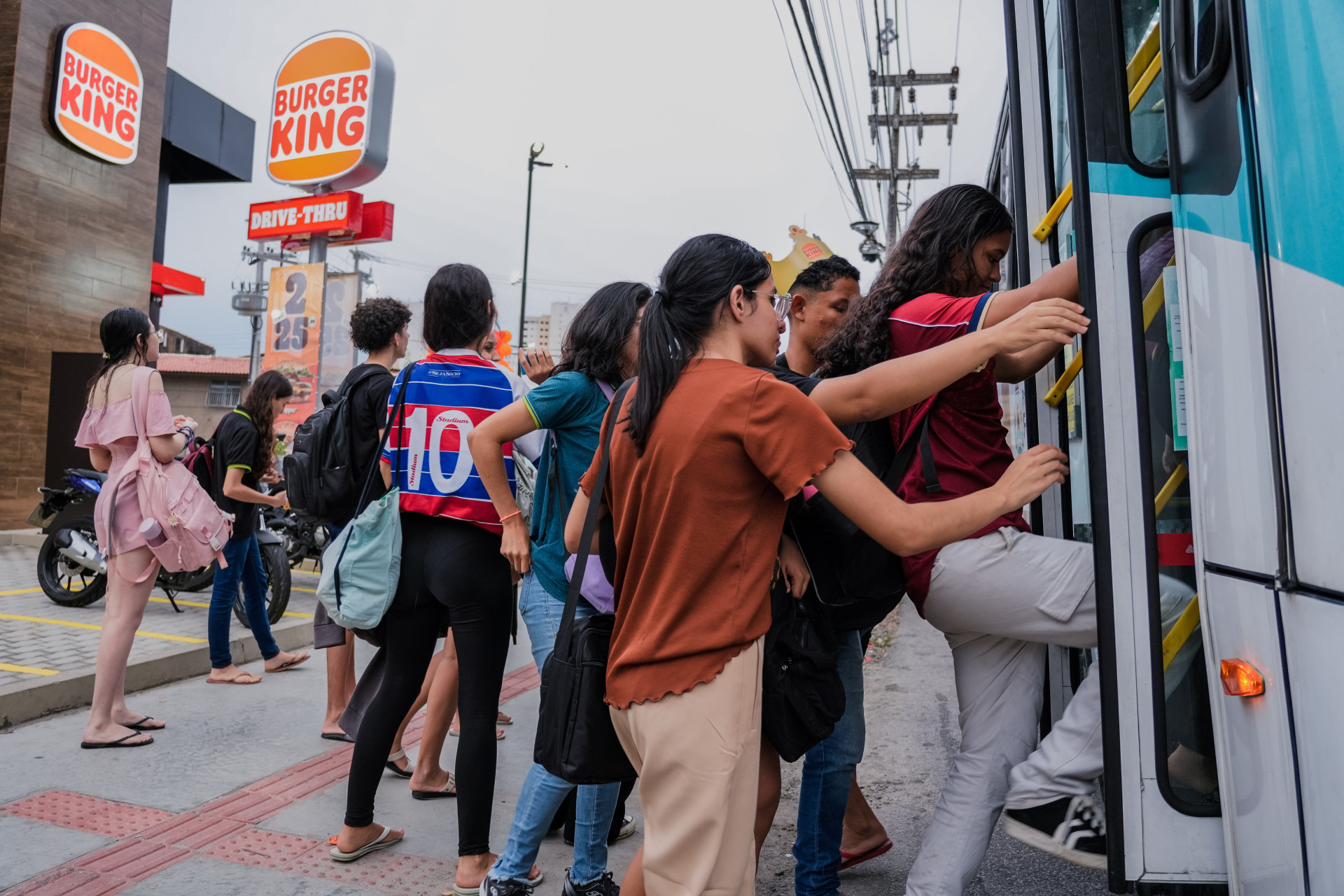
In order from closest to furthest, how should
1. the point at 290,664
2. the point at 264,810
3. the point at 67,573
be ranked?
the point at 264,810 < the point at 290,664 < the point at 67,573

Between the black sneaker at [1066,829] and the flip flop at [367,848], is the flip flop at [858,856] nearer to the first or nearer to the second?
the black sneaker at [1066,829]

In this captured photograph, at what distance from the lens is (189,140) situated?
63.2 ft

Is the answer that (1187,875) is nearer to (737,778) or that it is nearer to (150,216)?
(737,778)

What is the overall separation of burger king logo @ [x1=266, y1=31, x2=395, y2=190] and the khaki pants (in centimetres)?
1657

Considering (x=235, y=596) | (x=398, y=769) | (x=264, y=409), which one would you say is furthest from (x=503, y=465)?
(x=235, y=596)

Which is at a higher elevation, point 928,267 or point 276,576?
point 928,267

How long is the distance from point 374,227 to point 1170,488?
20325 millimetres

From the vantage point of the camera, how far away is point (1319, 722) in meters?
1.46

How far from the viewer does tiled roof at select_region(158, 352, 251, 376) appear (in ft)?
119

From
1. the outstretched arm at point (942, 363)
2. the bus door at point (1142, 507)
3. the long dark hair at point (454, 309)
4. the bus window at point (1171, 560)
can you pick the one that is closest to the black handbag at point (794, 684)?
the outstretched arm at point (942, 363)

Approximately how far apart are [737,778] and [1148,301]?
53.2 inches

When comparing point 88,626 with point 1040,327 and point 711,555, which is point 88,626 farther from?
point 1040,327

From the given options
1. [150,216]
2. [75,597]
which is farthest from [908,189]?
[75,597]

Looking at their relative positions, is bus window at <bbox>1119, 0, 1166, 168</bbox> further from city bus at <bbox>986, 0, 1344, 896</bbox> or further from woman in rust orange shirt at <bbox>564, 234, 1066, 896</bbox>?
woman in rust orange shirt at <bbox>564, 234, 1066, 896</bbox>
